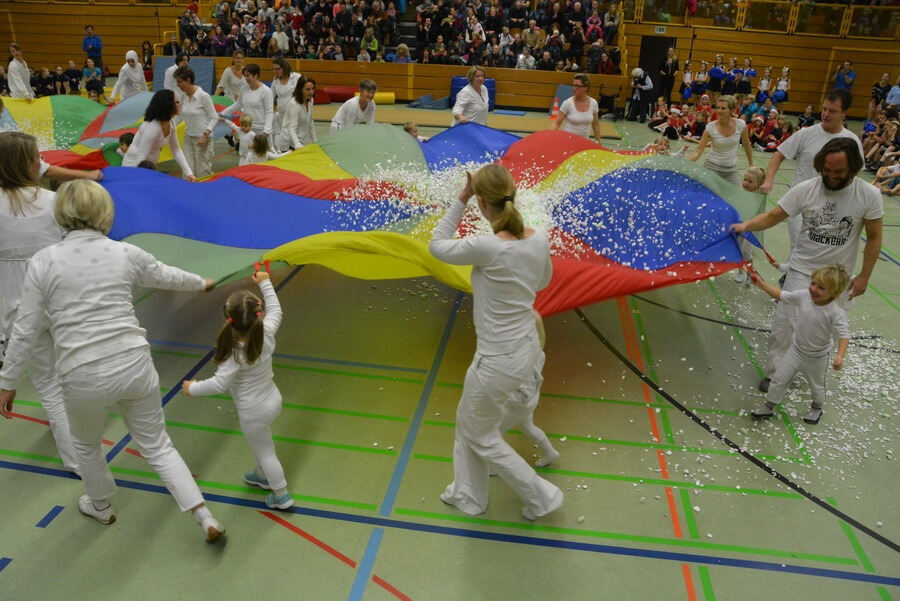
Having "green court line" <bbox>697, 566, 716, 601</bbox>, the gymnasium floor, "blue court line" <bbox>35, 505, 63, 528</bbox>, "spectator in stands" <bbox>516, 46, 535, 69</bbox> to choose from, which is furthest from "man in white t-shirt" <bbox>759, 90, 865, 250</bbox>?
"spectator in stands" <bbox>516, 46, 535, 69</bbox>

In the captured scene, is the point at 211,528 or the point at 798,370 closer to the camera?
the point at 211,528

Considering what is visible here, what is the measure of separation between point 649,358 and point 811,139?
1.74 m

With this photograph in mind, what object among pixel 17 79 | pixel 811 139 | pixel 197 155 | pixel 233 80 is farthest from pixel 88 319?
pixel 17 79

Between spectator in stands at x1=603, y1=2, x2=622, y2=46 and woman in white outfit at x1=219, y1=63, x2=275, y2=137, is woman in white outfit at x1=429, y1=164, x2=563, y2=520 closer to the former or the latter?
woman in white outfit at x1=219, y1=63, x2=275, y2=137

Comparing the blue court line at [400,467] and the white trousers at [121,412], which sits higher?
the white trousers at [121,412]

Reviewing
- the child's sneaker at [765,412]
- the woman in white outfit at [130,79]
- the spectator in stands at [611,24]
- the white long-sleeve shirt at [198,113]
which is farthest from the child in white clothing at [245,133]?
the spectator in stands at [611,24]

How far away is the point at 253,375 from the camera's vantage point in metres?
2.50

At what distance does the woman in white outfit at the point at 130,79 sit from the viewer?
8.20 metres

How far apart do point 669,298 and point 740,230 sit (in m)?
1.29

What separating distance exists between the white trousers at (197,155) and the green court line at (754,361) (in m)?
4.74

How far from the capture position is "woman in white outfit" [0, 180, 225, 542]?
2.18 meters

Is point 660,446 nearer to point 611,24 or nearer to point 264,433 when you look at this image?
point 264,433

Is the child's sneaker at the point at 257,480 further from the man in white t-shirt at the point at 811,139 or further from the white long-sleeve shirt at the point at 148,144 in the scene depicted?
the man in white t-shirt at the point at 811,139

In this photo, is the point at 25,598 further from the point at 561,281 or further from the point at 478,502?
the point at 561,281
